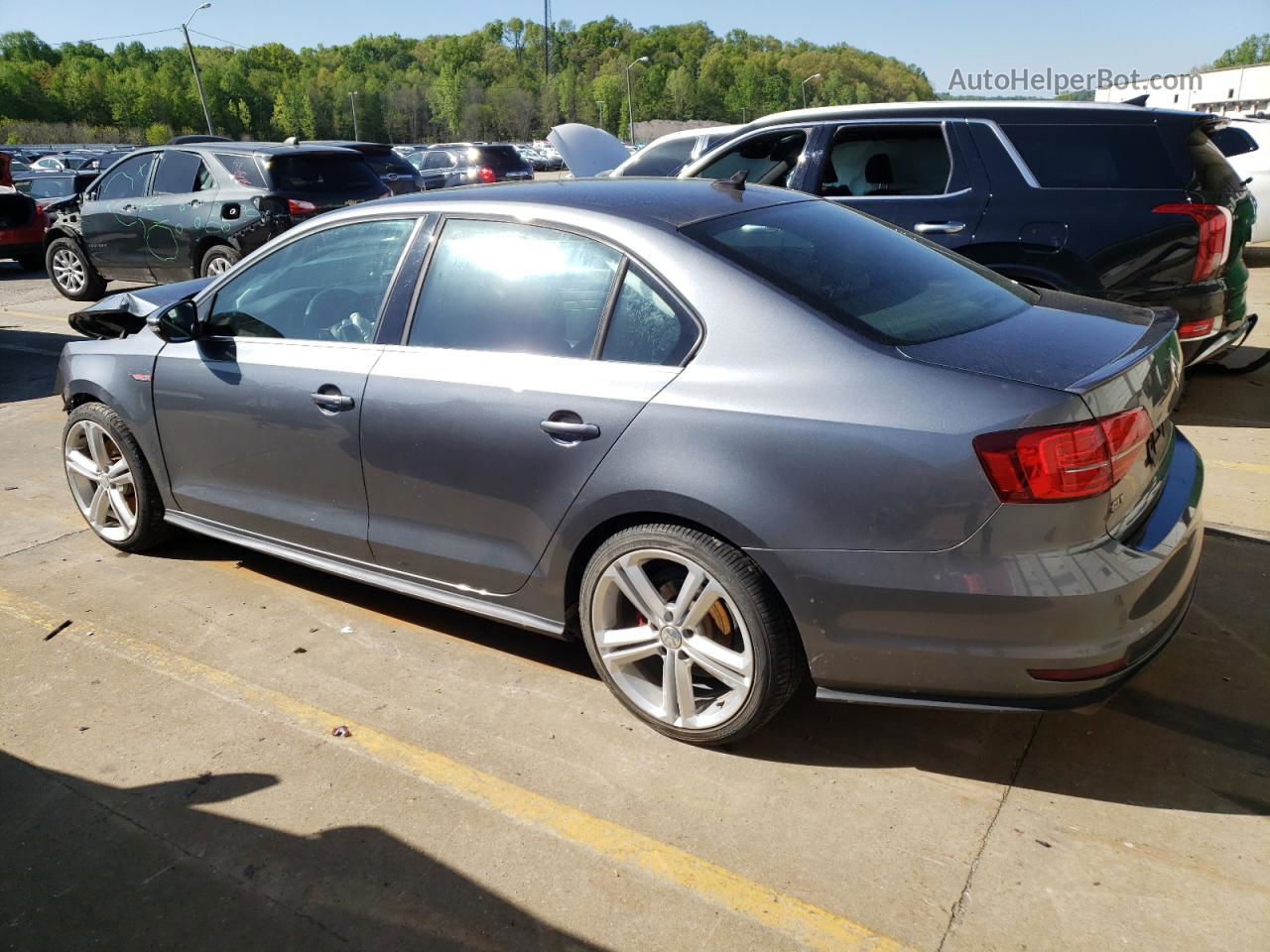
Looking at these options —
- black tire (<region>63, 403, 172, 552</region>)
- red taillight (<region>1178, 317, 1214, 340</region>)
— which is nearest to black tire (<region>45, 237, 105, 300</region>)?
black tire (<region>63, 403, 172, 552</region>)

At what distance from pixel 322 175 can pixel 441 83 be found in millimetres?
136095

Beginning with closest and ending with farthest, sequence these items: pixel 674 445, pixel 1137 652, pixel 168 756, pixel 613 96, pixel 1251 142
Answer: pixel 1137 652 → pixel 674 445 → pixel 168 756 → pixel 1251 142 → pixel 613 96

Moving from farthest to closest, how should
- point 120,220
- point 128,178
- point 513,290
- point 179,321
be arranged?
point 128,178
point 120,220
point 179,321
point 513,290

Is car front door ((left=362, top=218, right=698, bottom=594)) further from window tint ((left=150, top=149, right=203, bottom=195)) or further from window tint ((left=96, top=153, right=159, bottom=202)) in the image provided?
window tint ((left=96, top=153, right=159, bottom=202))

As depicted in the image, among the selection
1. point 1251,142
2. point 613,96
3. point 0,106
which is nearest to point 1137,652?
point 1251,142

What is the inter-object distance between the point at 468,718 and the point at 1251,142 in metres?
10.6

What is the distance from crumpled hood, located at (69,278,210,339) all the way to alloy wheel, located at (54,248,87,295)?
8.18 meters

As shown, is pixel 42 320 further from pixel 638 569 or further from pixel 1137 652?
pixel 1137 652

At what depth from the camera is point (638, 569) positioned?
297 cm

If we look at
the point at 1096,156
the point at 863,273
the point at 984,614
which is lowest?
the point at 984,614

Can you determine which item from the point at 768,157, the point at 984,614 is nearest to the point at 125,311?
the point at 984,614

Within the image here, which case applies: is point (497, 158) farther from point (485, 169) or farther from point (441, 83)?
point (441, 83)

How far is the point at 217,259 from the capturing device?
1044 cm

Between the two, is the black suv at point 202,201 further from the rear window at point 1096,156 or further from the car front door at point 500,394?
the car front door at point 500,394
